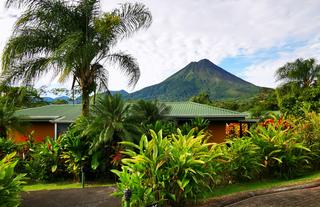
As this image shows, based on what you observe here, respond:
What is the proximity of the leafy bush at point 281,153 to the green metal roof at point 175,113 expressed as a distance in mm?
6444

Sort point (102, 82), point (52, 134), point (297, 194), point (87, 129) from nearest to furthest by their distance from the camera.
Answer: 1. point (297, 194)
2. point (87, 129)
3. point (102, 82)
4. point (52, 134)

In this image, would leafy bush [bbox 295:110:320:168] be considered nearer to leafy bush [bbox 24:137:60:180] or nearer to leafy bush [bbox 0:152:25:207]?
leafy bush [bbox 24:137:60:180]

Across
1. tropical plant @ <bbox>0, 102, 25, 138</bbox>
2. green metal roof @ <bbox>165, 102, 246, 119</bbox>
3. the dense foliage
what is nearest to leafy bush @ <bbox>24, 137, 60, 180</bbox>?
the dense foliage

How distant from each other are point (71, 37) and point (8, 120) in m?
5.33

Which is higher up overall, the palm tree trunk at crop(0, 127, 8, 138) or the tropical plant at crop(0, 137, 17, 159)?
the palm tree trunk at crop(0, 127, 8, 138)

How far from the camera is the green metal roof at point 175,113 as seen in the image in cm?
1620

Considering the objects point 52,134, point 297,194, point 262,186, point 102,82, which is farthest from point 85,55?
point 52,134

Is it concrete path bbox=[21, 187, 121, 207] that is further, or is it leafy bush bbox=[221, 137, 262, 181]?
leafy bush bbox=[221, 137, 262, 181]

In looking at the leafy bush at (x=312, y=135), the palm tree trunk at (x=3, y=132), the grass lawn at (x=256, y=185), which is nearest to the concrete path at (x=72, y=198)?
the grass lawn at (x=256, y=185)

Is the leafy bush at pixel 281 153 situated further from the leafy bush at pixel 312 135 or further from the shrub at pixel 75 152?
the shrub at pixel 75 152

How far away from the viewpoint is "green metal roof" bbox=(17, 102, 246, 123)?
53.2ft

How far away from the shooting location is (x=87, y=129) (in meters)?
9.35

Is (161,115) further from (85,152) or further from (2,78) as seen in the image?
(2,78)

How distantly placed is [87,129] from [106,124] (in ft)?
1.91
